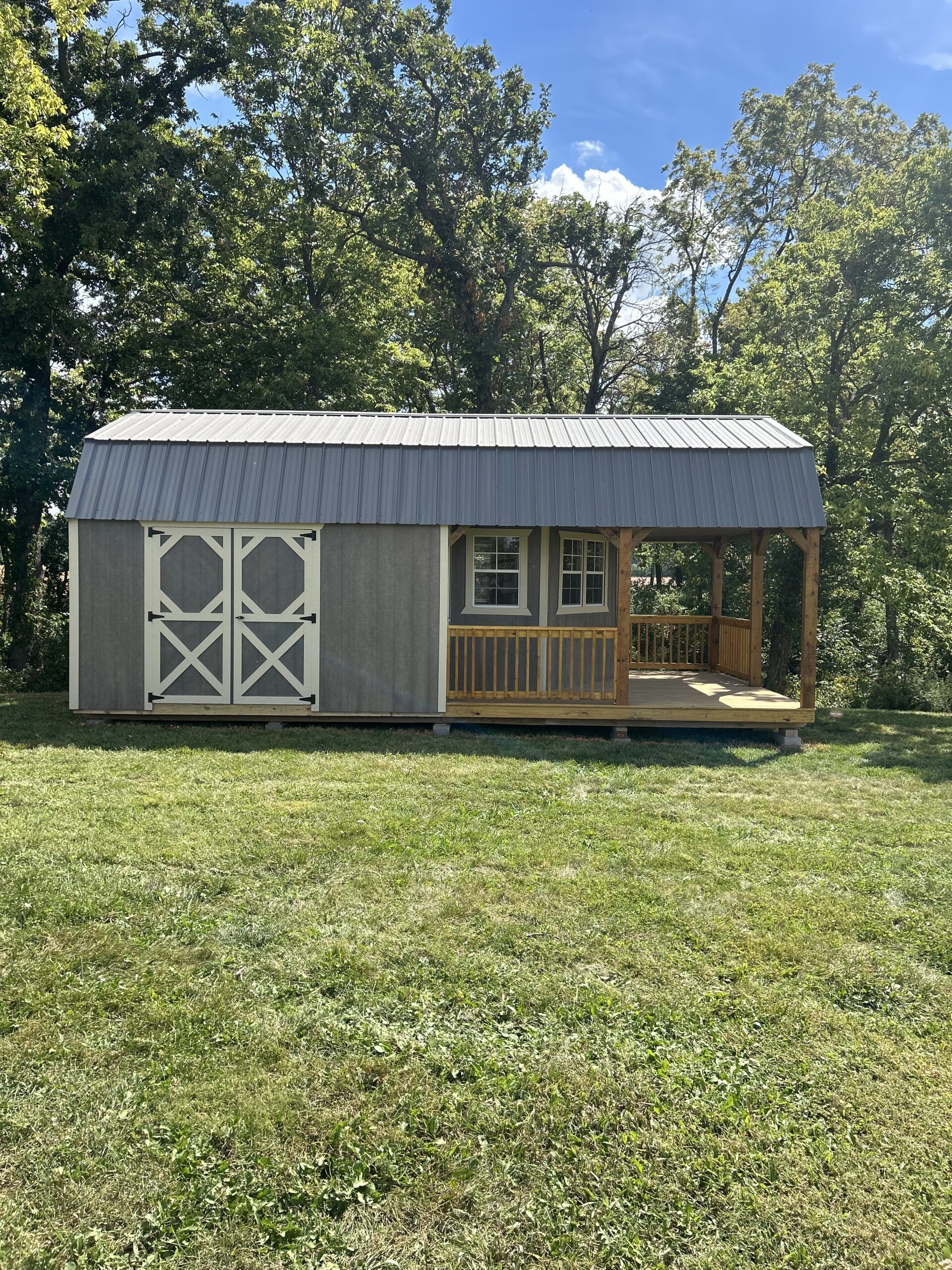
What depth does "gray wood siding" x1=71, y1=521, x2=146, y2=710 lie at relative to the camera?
9516mm

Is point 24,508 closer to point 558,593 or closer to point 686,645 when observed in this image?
point 558,593

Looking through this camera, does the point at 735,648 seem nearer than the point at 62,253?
Yes

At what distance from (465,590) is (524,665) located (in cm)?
120

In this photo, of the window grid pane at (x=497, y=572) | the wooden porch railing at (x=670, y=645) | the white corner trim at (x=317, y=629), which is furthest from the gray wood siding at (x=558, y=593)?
the white corner trim at (x=317, y=629)

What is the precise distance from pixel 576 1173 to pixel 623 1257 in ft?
0.99

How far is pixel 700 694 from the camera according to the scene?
10852mm

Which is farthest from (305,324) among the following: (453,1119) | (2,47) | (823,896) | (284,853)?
(453,1119)

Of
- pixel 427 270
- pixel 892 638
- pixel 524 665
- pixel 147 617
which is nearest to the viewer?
pixel 147 617

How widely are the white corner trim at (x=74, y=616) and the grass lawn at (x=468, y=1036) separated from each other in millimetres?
3694

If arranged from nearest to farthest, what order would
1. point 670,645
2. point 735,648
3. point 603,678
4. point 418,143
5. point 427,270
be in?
point 603,678 → point 735,648 → point 670,645 → point 418,143 → point 427,270

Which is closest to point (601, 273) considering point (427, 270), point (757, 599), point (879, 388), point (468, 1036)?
point (427, 270)

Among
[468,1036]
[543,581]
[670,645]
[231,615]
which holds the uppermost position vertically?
[543,581]

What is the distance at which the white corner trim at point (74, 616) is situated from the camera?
945 cm

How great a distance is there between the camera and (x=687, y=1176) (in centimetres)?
256
